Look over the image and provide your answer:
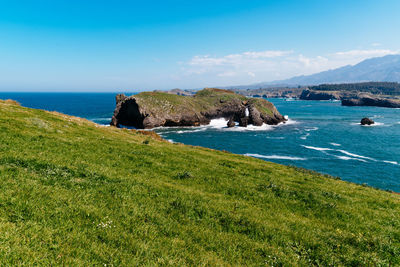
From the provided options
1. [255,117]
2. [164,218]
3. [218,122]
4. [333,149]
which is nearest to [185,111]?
[218,122]

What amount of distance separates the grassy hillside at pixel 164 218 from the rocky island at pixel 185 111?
84008 mm

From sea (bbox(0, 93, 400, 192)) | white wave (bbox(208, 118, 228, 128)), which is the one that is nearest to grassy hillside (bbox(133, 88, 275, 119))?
white wave (bbox(208, 118, 228, 128))

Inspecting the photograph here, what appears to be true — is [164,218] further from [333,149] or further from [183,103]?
[183,103]

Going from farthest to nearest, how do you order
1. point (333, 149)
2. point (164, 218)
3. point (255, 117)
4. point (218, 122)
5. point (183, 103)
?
point (218, 122), point (183, 103), point (255, 117), point (333, 149), point (164, 218)

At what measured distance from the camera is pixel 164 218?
8820 millimetres

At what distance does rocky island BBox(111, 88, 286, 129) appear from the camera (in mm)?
97750

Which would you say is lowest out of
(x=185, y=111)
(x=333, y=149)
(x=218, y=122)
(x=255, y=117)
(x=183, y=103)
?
(x=333, y=149)

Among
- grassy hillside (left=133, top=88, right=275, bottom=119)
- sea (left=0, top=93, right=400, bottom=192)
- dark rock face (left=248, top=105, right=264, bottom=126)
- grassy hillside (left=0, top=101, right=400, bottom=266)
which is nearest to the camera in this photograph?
grassy hillside (left=0, top=101, right=400, bottom=266)

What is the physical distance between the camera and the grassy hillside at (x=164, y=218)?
6448 millimetres

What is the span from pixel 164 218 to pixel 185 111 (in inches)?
3961

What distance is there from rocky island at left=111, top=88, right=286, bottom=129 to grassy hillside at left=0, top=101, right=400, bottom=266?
3307 inches

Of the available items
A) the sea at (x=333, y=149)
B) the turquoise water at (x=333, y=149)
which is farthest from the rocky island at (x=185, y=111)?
the turquoise water at (x=333, y=149)

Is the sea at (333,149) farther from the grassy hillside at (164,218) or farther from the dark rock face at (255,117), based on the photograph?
the grassy hillside at (164,218)

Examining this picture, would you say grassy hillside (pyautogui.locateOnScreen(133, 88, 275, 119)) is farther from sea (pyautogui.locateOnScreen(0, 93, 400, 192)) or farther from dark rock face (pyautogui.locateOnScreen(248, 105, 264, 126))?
sea (pyautogui.locateOnScreen(0, 93, 400, 192))
